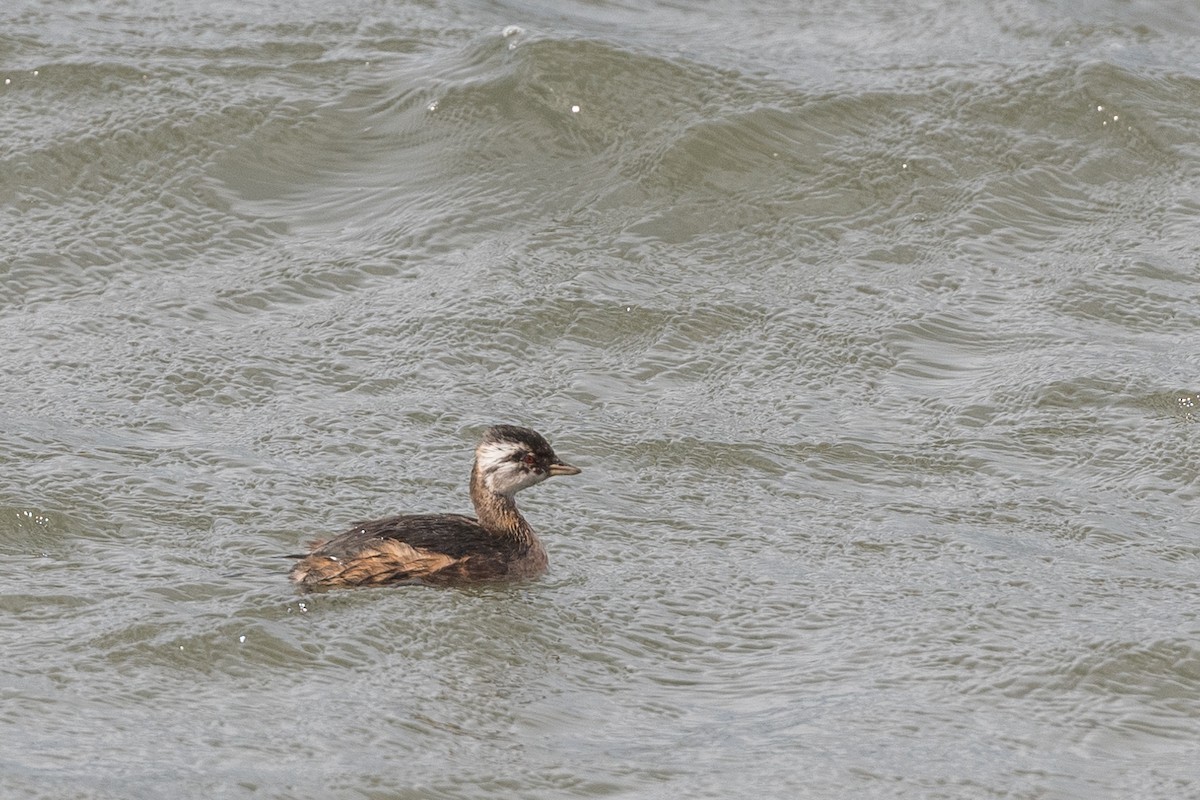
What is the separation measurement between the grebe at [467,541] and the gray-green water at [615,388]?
12 centimetres

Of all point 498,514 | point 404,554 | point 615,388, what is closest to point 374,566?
point 404,554

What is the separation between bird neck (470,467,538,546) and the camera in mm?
8180

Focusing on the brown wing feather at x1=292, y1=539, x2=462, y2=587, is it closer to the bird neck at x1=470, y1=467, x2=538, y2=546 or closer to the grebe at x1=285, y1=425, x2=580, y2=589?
the grebe at x1=285, y1=425, x2=580, y2=589

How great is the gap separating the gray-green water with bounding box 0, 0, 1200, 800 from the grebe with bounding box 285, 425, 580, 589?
0.40ft

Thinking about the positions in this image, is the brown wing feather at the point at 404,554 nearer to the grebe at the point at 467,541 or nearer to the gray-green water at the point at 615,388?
the grebe at the point at 467,541

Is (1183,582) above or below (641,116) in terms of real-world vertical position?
below

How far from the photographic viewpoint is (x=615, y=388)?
9.82 m

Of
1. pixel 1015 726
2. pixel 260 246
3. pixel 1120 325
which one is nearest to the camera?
pixel 1015 726

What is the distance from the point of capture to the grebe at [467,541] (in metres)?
7.70

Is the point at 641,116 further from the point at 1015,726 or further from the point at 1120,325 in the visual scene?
the point at 1015,726

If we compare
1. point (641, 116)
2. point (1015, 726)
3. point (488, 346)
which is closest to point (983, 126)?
point (641, 116)

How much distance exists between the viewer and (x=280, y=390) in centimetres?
968

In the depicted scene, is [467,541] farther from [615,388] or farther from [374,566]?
[615,388]

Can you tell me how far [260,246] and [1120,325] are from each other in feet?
15.7
